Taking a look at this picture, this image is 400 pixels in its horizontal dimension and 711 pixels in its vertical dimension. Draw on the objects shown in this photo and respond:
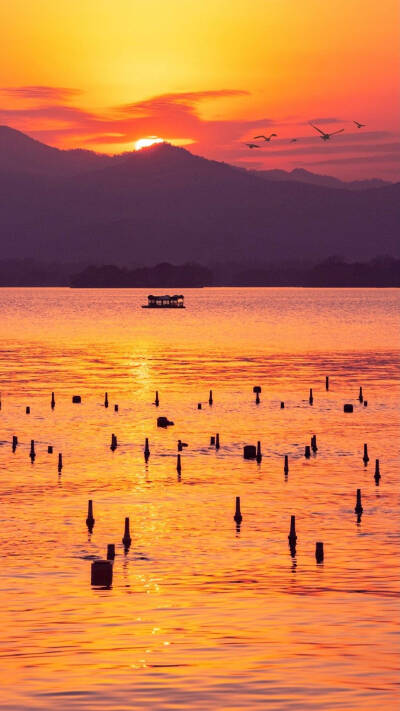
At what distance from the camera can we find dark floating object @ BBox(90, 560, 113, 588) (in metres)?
51.8

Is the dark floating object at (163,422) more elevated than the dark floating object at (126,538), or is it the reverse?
the dark floating object at (126,538)

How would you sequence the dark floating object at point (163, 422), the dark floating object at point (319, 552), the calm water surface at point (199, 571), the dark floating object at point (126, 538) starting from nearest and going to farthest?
1. the calm water surface at point (199, 571)
2. the dark floating object at point (319, 552)
3. the dark floating object at point (126, 538)
4. the dark floating object at point (163, 422)

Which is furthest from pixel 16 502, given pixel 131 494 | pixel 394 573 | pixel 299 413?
pixel 299 413

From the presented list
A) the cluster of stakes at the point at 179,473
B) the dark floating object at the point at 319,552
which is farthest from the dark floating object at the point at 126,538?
the dark floating object at the point at 319,552

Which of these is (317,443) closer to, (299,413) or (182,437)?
(182,437)

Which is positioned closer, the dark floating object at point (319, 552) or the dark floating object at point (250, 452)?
the dark floating object at point (319, 552)

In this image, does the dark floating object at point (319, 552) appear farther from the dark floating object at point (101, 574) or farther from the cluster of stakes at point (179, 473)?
the dark floating object at point (101, 574)

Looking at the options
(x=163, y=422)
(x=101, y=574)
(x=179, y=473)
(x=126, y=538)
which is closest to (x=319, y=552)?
(x=126, y=538)

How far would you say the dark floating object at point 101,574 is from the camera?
170 ft

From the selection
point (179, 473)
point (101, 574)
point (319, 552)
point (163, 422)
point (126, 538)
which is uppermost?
point (101, 574)

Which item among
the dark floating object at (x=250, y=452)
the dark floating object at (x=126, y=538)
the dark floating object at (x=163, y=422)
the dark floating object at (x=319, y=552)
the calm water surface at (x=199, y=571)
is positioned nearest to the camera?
the calm water surface at (x=199, y=571)

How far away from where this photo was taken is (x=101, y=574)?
5172 centimetres

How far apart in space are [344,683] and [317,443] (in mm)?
62395

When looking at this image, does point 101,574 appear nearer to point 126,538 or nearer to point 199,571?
point 199,571
